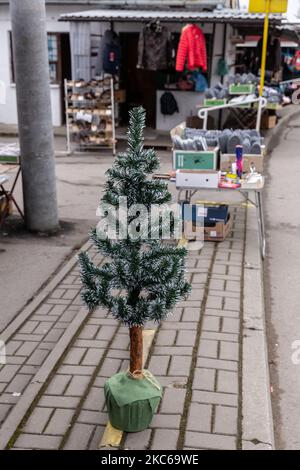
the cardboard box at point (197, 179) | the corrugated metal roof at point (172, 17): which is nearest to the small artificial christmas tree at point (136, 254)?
the cardboard box at point (197, 179)

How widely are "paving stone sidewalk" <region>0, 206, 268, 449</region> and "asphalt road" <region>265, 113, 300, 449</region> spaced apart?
0.36 meters

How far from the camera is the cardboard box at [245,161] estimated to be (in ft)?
26.9

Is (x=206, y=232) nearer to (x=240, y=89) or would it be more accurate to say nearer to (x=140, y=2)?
(x=240, y=89)

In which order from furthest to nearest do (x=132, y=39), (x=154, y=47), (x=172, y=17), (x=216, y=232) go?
(x=132, y=39), (x=154, y=47), (x=172, y=17), (x=216, y=232)

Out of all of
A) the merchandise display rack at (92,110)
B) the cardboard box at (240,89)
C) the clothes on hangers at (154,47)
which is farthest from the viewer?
the clothes on hangers at (154,47)

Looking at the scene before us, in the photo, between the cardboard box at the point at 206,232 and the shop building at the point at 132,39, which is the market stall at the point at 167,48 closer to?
the shop building at the point at 132,39

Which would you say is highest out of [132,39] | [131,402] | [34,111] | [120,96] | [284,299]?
[132,39]

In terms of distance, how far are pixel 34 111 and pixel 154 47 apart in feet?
25.7

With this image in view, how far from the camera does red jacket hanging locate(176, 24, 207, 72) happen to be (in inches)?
555

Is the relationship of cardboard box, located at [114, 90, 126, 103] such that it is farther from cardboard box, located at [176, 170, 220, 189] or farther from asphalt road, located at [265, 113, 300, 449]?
cardboard box, located at [176, 170, 220, 189]

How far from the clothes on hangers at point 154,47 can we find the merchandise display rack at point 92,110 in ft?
3.98

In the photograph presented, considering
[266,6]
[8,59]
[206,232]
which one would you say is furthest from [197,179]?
[8,59]

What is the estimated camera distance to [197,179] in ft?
24.5

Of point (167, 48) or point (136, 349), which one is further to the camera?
point (167, 48)
